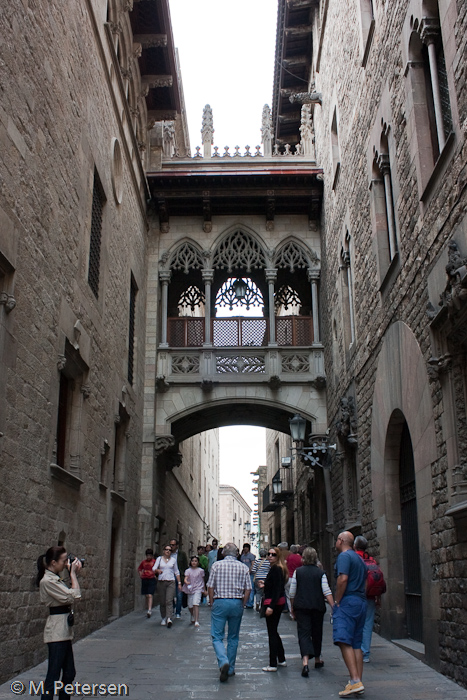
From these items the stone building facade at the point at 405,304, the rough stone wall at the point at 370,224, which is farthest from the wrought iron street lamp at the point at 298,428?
the rough stone wall at the point at 370,224

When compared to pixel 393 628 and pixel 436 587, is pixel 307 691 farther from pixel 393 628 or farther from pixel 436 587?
pixel 393 628

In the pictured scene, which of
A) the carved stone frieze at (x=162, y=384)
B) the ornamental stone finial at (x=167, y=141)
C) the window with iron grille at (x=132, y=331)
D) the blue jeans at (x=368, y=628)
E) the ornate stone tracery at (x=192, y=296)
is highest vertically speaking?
the ornamental stone finial at (x=167, y=141)

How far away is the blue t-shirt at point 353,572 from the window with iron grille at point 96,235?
6937mm

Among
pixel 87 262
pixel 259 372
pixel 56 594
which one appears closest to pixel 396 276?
pixel 87 262

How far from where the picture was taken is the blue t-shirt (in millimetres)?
6621

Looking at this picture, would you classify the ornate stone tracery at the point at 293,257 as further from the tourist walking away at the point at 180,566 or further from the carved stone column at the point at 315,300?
the tourist walking away at the point at 180,566

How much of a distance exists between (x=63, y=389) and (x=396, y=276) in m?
5.14

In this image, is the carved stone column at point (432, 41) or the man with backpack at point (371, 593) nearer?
the carved stone column at point (432, 41)

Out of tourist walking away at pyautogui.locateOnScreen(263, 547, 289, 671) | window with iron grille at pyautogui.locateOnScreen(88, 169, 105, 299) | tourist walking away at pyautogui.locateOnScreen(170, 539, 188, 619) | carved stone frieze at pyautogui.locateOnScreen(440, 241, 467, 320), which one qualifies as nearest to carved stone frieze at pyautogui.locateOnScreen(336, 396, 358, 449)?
tourist walking away at pyautogui.locateOnScreen(170, 539, 188, 619)

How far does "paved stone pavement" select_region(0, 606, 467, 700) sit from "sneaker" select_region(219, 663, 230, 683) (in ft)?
0.23

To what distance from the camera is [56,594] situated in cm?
529

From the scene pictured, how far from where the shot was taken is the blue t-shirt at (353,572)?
6621 mm

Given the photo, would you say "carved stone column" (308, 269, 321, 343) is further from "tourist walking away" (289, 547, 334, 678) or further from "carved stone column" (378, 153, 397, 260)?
"tourist walking away" (289, 547, 334, 678)

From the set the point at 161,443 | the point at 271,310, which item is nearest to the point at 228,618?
the point at 161,443
